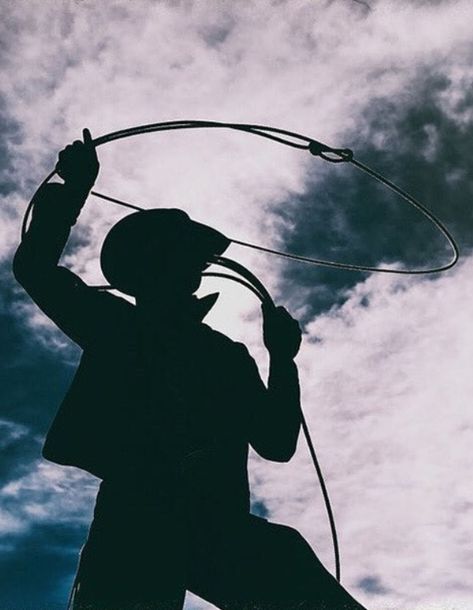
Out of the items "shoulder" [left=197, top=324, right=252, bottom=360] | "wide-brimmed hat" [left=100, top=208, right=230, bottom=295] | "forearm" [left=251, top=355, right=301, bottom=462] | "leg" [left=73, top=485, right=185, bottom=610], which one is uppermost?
"wide-brimmed hat" [left=100, top=208, right=230, bottom=295]

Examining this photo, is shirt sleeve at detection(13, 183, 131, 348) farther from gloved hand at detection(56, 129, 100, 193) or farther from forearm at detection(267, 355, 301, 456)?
forearm at detection(267, 355, 301, 456)

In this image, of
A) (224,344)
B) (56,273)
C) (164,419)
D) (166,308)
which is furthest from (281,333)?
Answer: (56,273)

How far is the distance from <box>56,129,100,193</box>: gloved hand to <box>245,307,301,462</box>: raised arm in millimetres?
1639

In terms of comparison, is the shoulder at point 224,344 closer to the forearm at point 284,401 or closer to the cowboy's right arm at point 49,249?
the forearm at point 284,401

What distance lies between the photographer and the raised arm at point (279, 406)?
4.10 m

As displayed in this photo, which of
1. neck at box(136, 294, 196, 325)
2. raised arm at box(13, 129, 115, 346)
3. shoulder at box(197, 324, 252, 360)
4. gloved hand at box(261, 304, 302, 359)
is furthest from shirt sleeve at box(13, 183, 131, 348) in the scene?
gloved hand at box(261, 304, 302, 359)

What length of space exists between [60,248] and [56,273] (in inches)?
6.7

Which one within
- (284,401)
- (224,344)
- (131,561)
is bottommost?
(131,561)

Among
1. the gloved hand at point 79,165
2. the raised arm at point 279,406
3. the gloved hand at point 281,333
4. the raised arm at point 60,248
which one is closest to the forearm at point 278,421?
the raised arm at point 279,406

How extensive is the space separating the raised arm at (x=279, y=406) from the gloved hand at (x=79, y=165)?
1.64 m

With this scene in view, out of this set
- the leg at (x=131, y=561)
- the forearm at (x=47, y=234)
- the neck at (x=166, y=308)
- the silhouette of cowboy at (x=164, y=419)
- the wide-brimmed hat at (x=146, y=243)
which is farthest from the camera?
the wide-brimmed hat at (x=146, y=243)

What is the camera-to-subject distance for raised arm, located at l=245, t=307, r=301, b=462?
4.10 meters

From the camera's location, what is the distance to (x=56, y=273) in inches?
157

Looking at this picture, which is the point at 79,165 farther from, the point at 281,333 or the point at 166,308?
the point at 281,333
